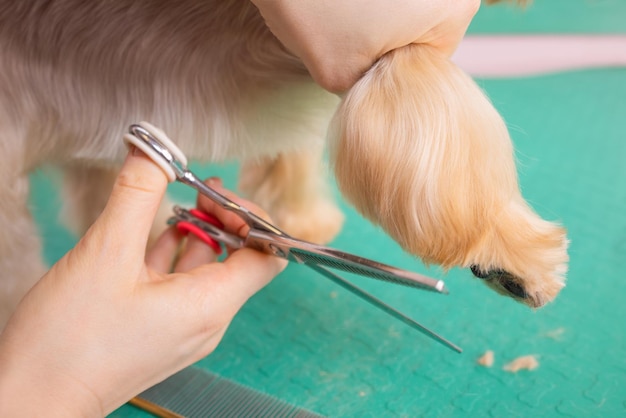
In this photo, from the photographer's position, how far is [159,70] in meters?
0.57

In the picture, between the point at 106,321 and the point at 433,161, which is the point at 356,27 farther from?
the point at 106,321

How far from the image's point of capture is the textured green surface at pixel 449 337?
59 centimetres

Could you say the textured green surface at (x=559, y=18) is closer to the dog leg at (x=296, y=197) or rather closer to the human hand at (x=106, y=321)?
the dog leg at (x=296, y=197)

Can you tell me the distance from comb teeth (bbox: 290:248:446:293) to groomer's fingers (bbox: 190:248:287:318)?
0.03m

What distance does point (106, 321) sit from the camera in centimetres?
39

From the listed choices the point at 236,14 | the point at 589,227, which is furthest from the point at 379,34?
the point at 589,227

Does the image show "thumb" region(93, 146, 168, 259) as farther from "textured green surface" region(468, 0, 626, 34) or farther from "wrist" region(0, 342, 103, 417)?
"textured green surface" region(468, 0, 626, 34)

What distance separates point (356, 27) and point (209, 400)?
1.16 feet

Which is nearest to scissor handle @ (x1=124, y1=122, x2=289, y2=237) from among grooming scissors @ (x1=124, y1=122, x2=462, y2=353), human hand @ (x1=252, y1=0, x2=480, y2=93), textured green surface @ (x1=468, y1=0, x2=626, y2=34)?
grooming scissors @ (x1=124, y1=122, x2=462, y2=353)

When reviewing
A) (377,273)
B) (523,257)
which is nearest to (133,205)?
(377,273)

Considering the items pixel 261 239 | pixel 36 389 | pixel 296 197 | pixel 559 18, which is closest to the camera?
pixel 36 389

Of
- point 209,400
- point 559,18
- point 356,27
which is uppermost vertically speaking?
point 356,27

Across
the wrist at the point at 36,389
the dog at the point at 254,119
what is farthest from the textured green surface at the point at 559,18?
the wrist at the point at 36,389

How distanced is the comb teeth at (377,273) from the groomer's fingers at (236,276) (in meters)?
0.03
